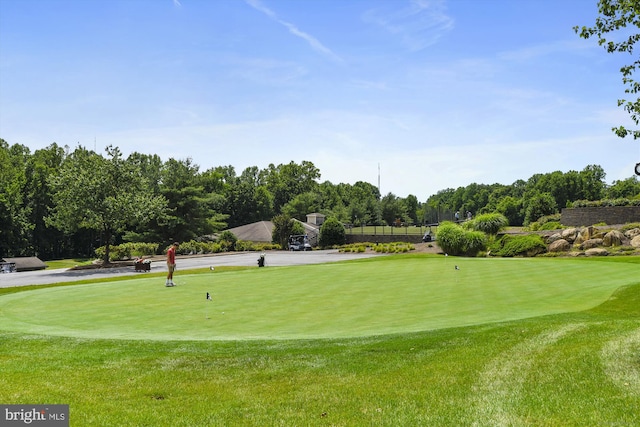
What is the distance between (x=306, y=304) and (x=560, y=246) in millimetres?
33342

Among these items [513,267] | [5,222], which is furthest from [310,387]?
[5,222]

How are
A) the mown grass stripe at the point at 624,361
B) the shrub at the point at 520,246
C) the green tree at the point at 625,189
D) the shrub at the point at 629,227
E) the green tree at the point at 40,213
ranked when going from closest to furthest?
1. the mown grass stripe at the point at 624,361
2. the shrub at the point at 629,227
3. the shrub at the point at 520,246
4. the green tree at the point at 40,213
5. the green tree at the point at 625,189

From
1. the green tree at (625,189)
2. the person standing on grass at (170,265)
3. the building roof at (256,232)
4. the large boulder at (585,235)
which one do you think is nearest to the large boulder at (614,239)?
the large boulder at (585,235)

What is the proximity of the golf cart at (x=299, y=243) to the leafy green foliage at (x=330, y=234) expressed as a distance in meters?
2.63

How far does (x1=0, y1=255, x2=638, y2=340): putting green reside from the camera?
12.5 metres

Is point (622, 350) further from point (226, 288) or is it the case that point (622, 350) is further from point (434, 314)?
point (226, 288)

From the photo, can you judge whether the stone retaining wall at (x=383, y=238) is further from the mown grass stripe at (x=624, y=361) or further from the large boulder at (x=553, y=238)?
the mown grass stripe at (x=624, y=361)

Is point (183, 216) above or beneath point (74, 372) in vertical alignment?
above

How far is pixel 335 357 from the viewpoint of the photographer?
9.49 m

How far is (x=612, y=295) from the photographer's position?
55.2 ft

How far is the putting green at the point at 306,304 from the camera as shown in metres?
12.5

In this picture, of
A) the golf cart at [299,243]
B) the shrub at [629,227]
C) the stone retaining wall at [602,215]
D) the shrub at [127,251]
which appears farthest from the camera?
the golf cart at [299,243]

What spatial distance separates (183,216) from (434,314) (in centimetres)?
6763
